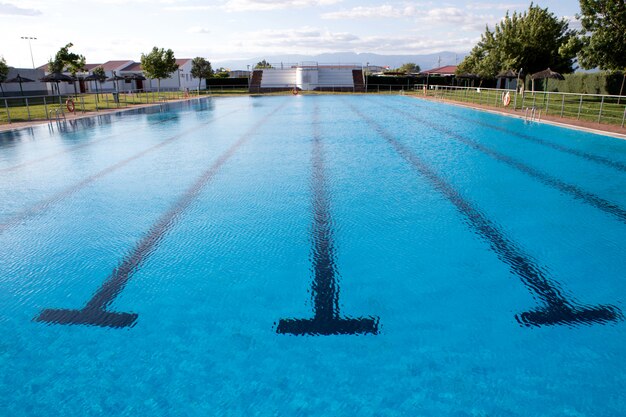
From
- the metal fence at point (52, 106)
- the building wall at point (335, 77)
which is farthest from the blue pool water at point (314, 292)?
the building wall at point (335, 77)

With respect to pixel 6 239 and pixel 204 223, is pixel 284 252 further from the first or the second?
pixel 6 239

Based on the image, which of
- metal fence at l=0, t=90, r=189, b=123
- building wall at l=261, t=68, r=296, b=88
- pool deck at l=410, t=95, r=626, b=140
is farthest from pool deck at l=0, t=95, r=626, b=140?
building wall at l=261, t=68, r=296, b=88

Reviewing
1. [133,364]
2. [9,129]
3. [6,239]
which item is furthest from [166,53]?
[133,364]

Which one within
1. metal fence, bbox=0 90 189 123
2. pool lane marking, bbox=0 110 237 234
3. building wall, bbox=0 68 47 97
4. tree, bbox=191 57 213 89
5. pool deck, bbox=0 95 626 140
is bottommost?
pool lane marking, bbox=0 110 237 234

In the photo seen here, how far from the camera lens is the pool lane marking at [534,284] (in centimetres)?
367

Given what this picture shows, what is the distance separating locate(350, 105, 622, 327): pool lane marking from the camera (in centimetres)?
367

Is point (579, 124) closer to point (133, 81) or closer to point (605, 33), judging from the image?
point (605, 33)

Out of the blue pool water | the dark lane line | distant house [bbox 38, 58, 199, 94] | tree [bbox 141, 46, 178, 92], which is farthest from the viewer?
distant house [bbox 38, 58, 199, 94]

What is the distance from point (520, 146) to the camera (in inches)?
477

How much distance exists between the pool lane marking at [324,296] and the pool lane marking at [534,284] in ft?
4.90

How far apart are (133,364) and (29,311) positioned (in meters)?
1.51

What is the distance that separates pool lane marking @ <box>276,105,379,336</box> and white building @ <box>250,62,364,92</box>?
44609 millimetres

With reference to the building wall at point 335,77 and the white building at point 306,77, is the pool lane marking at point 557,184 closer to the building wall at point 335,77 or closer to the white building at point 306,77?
the white building at point 306,77

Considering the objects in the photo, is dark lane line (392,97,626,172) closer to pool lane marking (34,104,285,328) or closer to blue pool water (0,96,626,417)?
blue pool water (0,96,626,417)
